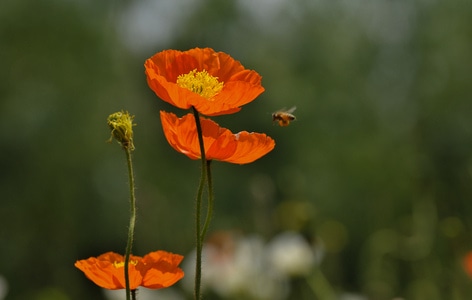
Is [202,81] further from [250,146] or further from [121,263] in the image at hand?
[121,263]

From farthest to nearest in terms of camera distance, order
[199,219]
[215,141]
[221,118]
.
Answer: [221,118], [215,141], [199,219]

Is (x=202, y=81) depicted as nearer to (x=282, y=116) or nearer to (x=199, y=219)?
(x=199, y=219)

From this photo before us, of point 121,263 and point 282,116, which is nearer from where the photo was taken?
point 121,263

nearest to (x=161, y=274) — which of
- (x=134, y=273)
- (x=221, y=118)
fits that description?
(x=134, y=273)

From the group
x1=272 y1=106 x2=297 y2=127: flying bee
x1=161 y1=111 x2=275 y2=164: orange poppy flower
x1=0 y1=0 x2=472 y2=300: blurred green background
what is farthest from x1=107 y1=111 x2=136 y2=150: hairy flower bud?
x1=0 y1=0 x2=472 y2=300: blurred green background

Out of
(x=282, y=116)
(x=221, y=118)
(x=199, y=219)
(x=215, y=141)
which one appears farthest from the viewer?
(x=221, y=118)

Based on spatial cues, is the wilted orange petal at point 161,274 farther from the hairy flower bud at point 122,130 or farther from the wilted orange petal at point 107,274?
the hairy flower bud at point 122,130

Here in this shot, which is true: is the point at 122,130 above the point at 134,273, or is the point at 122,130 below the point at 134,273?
above
